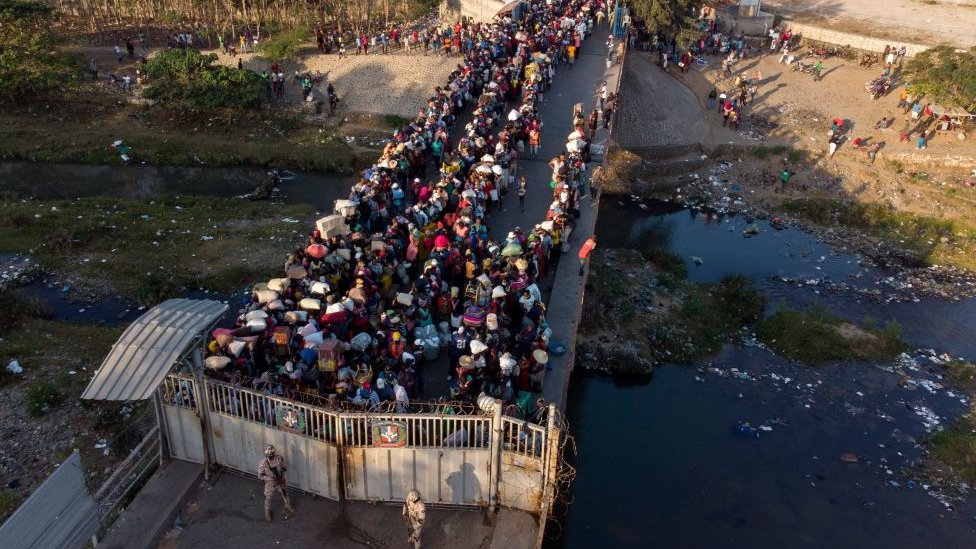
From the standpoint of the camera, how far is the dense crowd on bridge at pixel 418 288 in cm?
984

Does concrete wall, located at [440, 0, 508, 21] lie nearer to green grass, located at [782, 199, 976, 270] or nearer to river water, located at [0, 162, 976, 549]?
green grass, located at [782, 199, 976, 270]

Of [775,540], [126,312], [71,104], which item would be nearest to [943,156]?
[775,540]

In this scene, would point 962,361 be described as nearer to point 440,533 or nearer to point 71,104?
point 440,533

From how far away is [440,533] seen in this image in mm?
8445

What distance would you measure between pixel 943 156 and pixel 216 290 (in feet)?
78.8

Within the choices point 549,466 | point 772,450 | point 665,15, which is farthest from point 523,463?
point 665,15

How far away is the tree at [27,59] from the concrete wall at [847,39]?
108 ft

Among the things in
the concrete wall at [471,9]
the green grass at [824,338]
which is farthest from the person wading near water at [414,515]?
the concrete wall at [471,9]

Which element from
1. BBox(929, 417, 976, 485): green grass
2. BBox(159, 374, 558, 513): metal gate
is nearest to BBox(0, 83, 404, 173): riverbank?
BBox(159, 374, 558, 513): metal gate

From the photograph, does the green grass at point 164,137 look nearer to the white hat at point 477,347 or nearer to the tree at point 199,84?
the tree at point 199,84

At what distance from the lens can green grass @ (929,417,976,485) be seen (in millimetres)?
13273

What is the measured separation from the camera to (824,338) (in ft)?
55.1

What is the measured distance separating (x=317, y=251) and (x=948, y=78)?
2498cm

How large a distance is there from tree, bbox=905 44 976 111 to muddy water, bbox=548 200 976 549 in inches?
435
